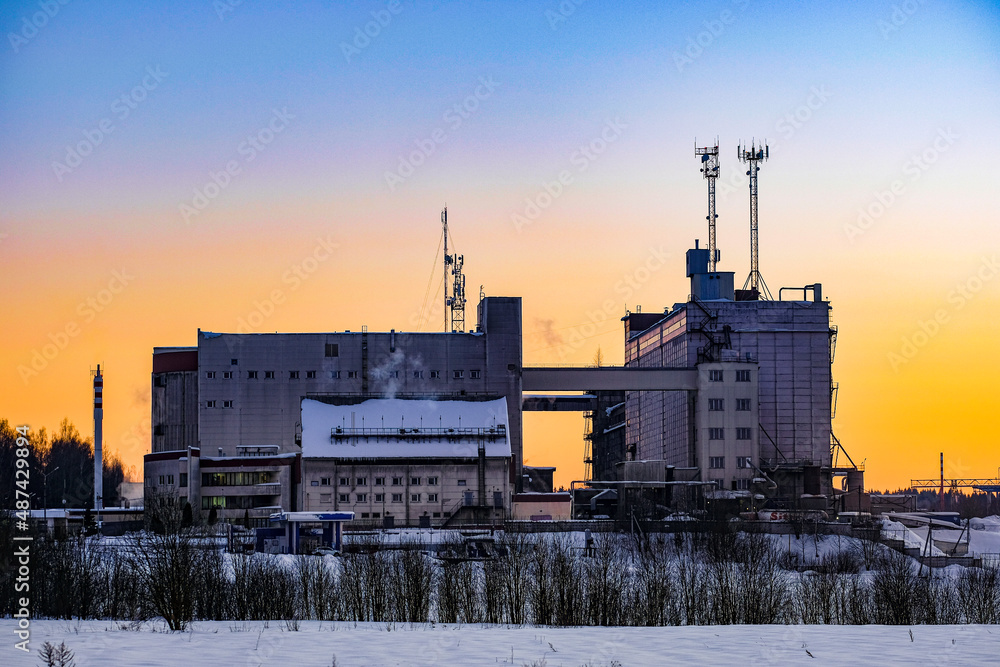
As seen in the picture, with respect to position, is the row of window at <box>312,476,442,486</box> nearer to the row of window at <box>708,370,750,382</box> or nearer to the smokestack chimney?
the smokestack chimney

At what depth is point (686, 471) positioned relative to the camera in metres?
96.9

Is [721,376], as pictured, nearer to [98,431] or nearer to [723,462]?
[723,462]

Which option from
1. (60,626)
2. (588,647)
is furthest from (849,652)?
(60,626)

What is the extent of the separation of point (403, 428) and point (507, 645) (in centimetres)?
6286

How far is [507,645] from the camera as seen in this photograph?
1212 inches

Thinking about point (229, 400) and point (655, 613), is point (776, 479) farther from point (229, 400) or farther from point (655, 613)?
point (655, 613)

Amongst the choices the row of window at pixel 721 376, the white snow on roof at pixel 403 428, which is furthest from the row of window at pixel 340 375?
the row of window at pixel 721 376

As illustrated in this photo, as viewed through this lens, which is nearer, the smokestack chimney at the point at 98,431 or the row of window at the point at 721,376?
the smokestack chimney at the point at 98,431

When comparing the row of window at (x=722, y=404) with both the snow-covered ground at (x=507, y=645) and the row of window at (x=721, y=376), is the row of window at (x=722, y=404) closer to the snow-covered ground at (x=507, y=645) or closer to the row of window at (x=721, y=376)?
the row of window at (x=721, y=376)

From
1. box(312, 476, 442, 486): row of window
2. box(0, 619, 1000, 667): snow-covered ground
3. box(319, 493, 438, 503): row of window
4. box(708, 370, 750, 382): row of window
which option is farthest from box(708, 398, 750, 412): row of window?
box(0, 619, 1000, 667): snow-covered ground

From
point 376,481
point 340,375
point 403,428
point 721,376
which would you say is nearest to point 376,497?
point 376,481

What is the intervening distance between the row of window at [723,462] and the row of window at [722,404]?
151 inches

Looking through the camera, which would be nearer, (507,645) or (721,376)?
(507,645)

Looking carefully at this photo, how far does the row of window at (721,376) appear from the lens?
9838 centimetres
